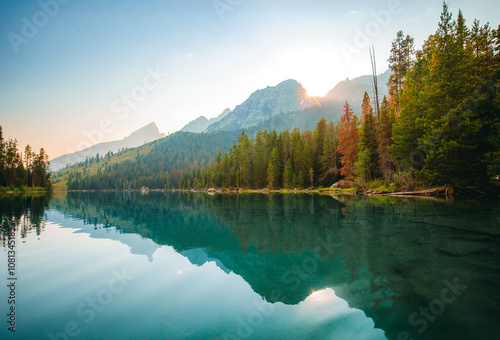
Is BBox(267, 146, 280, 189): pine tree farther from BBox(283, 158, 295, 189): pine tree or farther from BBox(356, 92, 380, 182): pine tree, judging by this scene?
BBox(356, 92, 380, 182): pine tree

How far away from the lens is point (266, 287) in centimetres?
720

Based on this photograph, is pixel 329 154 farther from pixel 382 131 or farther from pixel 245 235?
pixel 245 235

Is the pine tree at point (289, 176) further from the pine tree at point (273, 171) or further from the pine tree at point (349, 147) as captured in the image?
the pine tree at point (349, 147)

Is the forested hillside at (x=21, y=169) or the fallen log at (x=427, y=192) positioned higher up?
the forested hillside at (x=21, y=169)

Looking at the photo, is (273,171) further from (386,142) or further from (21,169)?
(21,169)

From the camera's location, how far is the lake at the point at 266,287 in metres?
5.04

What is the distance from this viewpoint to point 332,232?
13875mm

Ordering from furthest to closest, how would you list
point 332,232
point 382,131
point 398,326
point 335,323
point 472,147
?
point 382,131 < point 472,147 < point 332,232 < point 335,323 < point 398,326

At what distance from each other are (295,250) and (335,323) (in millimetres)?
5540

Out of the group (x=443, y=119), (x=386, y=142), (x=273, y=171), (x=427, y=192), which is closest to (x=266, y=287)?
(x=443, y=119)

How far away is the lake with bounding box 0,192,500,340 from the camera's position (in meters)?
5.04

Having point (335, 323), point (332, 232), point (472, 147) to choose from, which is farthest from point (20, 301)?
point (472, 147)

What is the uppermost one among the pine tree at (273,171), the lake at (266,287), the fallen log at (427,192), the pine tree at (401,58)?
the pine tree at (401,58)

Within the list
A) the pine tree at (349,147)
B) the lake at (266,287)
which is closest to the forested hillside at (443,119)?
the pine tree at (349,147)
